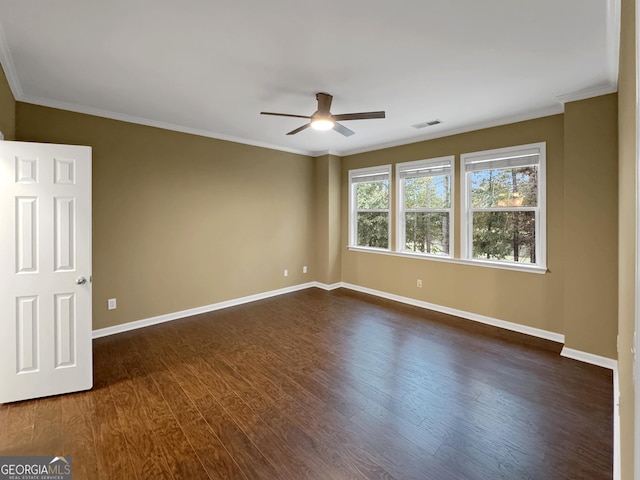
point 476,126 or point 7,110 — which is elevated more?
point 476,126

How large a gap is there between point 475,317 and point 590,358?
130 cm

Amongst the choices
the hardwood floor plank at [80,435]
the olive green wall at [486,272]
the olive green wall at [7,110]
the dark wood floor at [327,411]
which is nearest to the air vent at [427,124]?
the olive green wall at [486,272]

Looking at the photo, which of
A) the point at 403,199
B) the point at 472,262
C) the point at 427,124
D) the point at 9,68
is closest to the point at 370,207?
the point at 403,199

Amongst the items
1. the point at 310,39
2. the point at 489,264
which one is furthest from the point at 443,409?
the point at 310,39

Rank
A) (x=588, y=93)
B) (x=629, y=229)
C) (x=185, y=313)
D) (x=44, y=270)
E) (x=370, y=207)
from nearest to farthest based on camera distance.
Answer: (x=629, y=229) < (x=44, y=270) < (x=588, y=93) < (x=185, y=313) < (x=370, y=207)

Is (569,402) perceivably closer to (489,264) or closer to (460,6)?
(489,264)

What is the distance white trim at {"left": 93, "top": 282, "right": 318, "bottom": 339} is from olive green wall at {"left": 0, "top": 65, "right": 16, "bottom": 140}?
224cm

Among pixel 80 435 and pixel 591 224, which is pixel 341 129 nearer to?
pixel 591 224

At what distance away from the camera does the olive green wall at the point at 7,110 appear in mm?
2539

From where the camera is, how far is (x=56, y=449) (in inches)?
75.3

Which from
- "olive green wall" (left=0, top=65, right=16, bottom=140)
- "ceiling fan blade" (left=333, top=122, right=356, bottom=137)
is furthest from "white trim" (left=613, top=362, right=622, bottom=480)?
"olive green wall" (left=0, top=65, right=16, bottom=140)

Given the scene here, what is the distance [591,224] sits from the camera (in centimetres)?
297

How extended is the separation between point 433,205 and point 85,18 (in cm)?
430

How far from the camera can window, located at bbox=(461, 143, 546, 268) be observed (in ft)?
12.0
